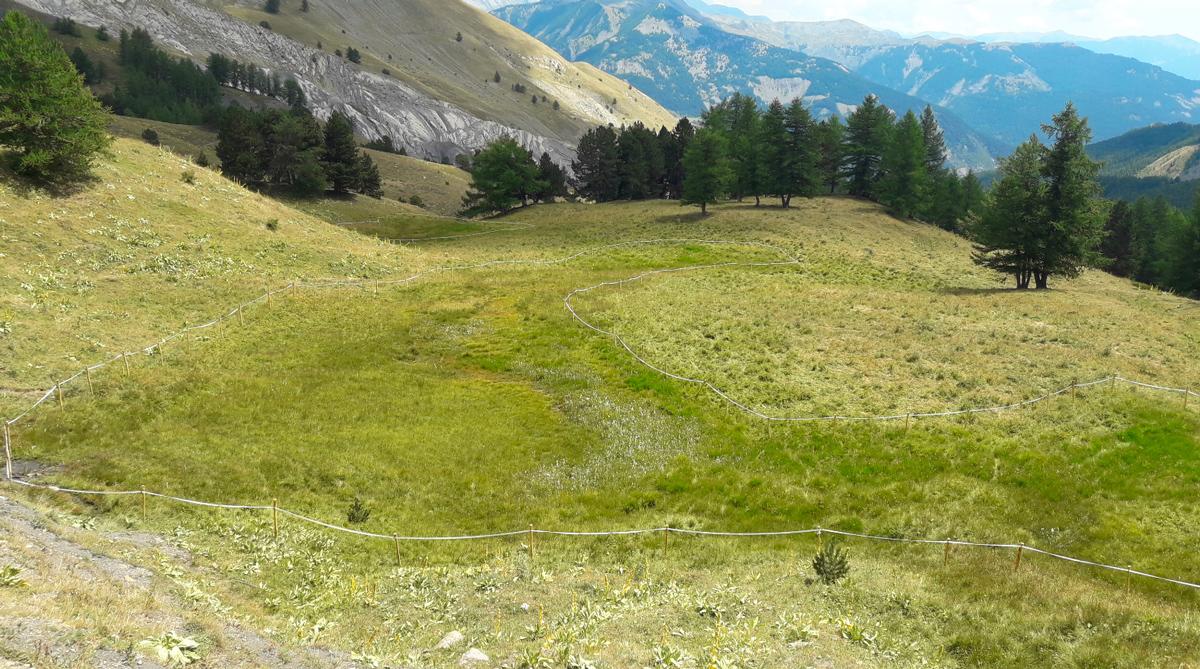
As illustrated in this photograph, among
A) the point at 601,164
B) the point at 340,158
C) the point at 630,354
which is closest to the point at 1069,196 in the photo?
the point at 630,354

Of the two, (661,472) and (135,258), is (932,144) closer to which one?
(661,472)

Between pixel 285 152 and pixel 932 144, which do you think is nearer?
pixel 285 152

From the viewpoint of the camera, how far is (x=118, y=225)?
43594mm

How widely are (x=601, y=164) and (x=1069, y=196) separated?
249 feet

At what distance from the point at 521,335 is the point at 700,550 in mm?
23207

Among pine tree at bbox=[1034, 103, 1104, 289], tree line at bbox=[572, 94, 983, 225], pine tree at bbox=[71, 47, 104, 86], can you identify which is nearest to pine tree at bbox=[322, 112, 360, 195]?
tree line at bbox=[572, 94, 983, 225]

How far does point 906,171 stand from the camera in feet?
311

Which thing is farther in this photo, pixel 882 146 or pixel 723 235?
pixel 882 146

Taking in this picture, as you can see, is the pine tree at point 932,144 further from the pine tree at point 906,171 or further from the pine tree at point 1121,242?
the pine tree at point 1121,242

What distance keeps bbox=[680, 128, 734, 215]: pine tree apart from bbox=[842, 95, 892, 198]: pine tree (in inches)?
1222

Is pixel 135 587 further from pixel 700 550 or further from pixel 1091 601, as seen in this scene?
pixel 1091 601

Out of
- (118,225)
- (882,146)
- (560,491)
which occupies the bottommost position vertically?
(560,491)

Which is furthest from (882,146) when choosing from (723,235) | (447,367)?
(447,367)

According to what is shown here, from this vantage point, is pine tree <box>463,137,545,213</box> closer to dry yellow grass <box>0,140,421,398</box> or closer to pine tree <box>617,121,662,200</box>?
pine tree <box>617,121,662,200</box>
